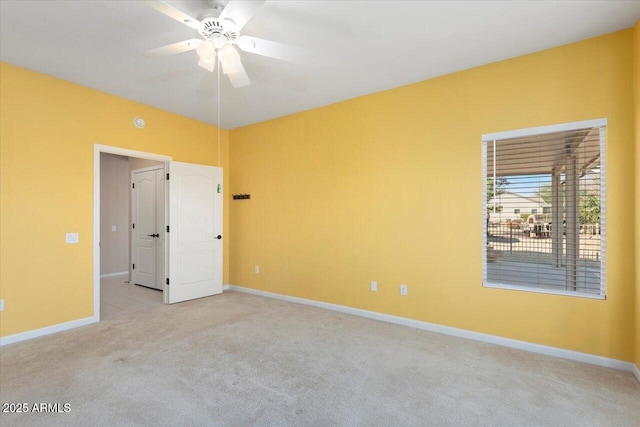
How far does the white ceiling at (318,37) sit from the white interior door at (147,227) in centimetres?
199

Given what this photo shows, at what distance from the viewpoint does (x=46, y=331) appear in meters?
3.36

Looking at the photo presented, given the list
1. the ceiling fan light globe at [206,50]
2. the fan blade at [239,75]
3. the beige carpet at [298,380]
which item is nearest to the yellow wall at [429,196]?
the beige carpet at [298,380]

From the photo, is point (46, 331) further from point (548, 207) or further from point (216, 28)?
point (548, 207)

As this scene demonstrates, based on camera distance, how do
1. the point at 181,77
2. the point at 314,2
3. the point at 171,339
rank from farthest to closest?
the point at 181,77, the point at 171,339, the point at 314,2

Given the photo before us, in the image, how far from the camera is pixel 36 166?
334 cm

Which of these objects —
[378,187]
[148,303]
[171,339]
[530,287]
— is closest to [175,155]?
[148,303]

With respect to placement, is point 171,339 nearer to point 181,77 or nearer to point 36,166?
point 36,166

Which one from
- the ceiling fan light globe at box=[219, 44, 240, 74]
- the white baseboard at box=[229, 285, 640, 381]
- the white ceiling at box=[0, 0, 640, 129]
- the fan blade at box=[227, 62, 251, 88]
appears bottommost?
the white baseboard at box=[229, 285, 640, 381]

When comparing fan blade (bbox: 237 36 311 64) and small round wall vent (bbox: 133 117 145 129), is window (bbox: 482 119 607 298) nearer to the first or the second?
fan blade (bbox: 237 36 311 64)

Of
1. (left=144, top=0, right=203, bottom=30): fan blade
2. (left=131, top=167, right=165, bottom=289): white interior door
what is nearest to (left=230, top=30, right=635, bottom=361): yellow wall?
(left=131, top=167, right=165, bottom=289): white interior door

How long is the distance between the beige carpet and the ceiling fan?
250cm

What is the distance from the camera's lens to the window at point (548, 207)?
108 inches

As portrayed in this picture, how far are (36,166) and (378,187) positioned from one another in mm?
3904

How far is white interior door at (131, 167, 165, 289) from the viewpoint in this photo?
17.4 ft
